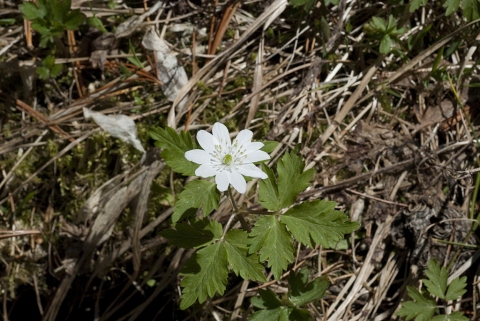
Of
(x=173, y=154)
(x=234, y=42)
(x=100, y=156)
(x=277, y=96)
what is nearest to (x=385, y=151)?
(x=277, y=96)

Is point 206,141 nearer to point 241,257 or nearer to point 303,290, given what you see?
point 241,257

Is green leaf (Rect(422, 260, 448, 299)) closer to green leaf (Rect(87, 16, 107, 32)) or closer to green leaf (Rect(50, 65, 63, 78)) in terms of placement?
green leaf (Rect(87, 16, 107, 32))

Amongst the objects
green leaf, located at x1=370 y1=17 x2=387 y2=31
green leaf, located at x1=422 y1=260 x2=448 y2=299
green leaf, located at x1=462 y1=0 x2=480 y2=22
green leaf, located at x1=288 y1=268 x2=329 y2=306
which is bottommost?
green leaf, located at x1=288 y1=268 x2=329 y2=306

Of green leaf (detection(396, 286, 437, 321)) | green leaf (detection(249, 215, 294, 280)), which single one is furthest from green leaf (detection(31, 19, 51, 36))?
green leaf (detection(396, 286, 437, 321))

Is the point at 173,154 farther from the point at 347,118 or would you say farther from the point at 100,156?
the point at 347,118

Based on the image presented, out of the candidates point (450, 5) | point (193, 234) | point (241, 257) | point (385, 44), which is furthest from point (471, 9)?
point (193, 234)

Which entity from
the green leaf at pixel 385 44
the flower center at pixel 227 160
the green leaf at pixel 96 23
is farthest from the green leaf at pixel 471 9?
the green leaf at pixel 96 23
